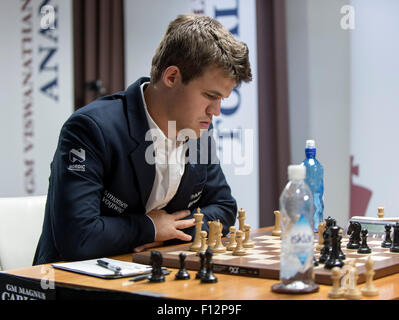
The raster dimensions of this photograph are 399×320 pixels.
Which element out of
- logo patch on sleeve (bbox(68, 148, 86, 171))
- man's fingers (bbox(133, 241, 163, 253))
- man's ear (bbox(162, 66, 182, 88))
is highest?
man's ear (bbox(162, 66, 182, 88))

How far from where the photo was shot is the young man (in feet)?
5.73

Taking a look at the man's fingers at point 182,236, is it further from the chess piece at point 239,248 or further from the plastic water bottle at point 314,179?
the plastic water bottle at point 314,179

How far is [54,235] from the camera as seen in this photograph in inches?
68.7

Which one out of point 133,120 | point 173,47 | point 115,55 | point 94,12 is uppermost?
point 94,12

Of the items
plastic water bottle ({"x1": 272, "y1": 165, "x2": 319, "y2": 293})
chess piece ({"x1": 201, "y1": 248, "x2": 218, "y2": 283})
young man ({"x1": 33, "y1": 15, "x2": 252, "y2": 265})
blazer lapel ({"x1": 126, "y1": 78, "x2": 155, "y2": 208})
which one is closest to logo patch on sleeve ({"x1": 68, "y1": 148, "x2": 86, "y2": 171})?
young man ({"x1": 33, "y1": 15, "x2": 252, "y2": 265})

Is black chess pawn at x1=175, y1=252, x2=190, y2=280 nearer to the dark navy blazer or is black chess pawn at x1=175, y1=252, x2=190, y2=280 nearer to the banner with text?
the dark navy blazer

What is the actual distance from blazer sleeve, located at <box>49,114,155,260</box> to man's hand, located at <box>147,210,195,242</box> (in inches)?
1.6

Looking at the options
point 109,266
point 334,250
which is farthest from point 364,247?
point 109,266

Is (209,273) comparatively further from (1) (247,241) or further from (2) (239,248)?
(1) (247,241)

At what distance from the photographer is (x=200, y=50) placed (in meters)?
1.93

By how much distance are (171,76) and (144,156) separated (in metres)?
0.31

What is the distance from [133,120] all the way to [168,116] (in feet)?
0.45

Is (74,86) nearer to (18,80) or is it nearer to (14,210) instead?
(18,80)

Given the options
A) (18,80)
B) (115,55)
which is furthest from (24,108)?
(115,55)
